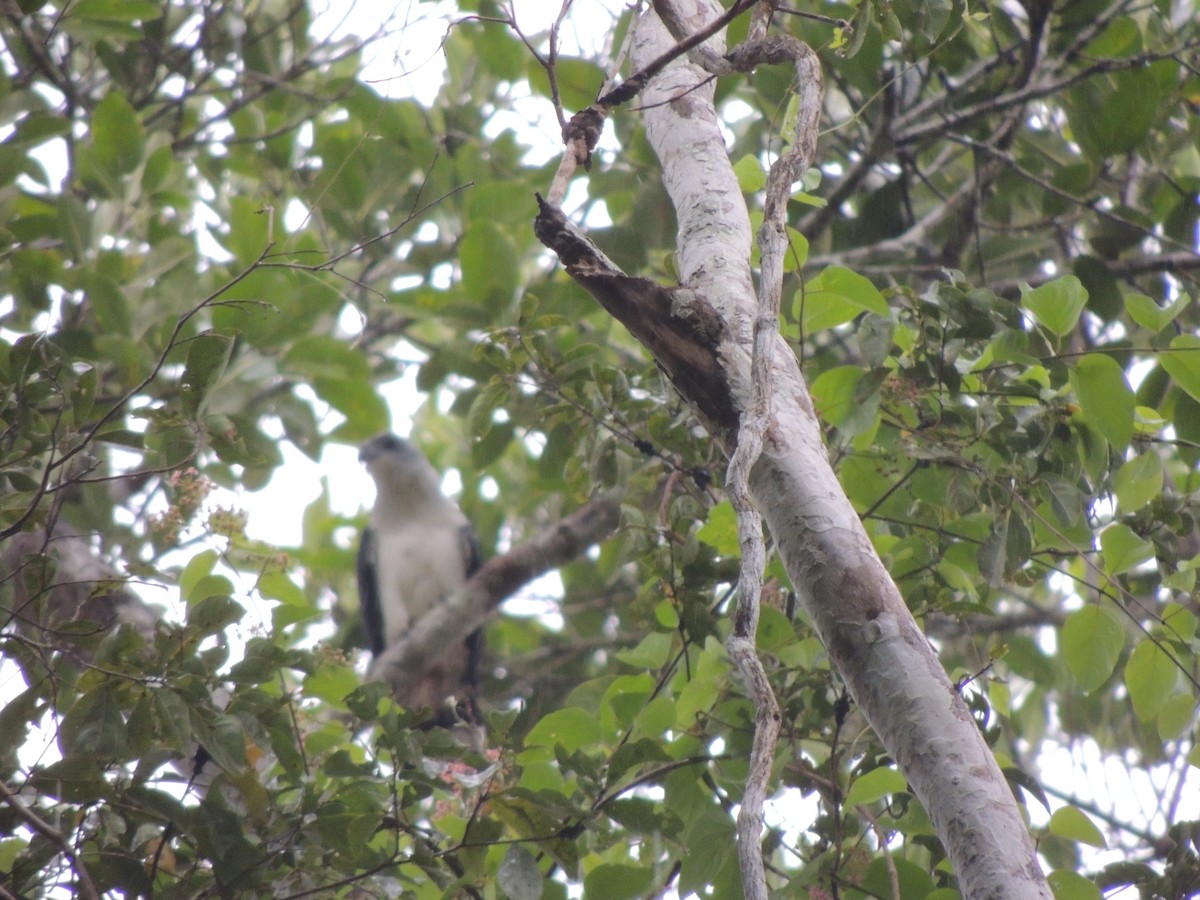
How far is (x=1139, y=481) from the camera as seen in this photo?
224 cm

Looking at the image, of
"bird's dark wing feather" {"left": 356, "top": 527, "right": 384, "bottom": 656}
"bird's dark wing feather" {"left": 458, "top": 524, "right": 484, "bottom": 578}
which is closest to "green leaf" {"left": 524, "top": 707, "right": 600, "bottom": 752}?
"bird's dark wing feather" {"left": 356, "top": 527, "right": 384, "bottom": 656}

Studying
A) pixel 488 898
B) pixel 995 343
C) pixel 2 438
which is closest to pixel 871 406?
pixel 995 343

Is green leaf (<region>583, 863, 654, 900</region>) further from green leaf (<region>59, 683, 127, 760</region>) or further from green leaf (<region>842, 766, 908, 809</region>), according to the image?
green leaf (<region>59, 683, 127, 760</region>)

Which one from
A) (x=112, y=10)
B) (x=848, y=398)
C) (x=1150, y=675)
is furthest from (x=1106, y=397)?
(x=112, y=10)

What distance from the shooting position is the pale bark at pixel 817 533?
54.2 inches

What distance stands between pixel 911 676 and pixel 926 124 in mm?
3444

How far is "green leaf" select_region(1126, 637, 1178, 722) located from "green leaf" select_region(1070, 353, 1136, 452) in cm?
44

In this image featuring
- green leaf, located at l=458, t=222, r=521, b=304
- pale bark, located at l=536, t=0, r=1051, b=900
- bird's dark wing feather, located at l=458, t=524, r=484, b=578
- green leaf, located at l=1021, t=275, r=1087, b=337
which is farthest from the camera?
bird's dark wing feather, located at l=458, t=524, r=484, b=578

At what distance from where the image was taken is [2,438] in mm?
2301

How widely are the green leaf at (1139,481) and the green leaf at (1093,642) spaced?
23cm

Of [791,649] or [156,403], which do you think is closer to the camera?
[791,649]

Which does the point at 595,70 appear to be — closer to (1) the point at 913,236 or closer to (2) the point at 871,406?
(1) the point at 913,236

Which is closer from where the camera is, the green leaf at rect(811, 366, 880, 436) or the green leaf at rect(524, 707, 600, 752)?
the green leaf at rect(811, 366, 880, 436)

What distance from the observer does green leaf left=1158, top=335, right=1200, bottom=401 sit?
2.27 m
